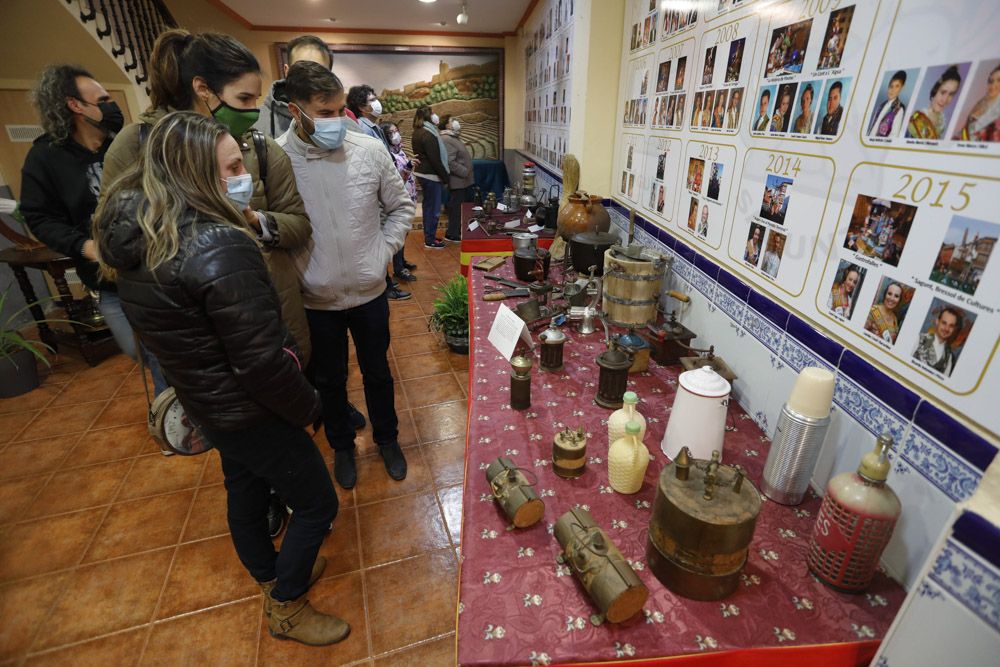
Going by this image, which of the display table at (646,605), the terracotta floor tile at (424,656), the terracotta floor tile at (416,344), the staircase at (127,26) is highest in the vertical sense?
the staircase at (127,26)

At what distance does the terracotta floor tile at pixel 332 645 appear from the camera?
1.66 m

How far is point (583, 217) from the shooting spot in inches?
102

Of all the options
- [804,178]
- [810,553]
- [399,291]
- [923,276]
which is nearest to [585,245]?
[804,178]

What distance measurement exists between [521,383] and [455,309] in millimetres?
2167

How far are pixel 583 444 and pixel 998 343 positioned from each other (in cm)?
84

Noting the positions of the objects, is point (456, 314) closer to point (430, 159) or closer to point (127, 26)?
point (430, 159)

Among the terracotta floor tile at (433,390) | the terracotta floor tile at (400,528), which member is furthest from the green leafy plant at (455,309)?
the terracotta floor tile at (400,528)

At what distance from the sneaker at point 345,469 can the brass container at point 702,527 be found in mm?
1790

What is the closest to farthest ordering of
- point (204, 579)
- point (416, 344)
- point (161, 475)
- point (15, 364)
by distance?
point (204, 579) < point (161, 475) < point (15, 364) < point (416, 344)

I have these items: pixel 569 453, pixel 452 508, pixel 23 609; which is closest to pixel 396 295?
pixel 452 508

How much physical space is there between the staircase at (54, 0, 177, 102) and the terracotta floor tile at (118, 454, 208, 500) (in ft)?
10.1

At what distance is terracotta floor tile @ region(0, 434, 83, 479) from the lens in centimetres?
257

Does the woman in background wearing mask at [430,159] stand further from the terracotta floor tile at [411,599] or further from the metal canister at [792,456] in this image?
the metal canister at [792,456]

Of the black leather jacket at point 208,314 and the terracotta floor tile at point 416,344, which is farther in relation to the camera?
the terracotta floor tile at point 416,344
